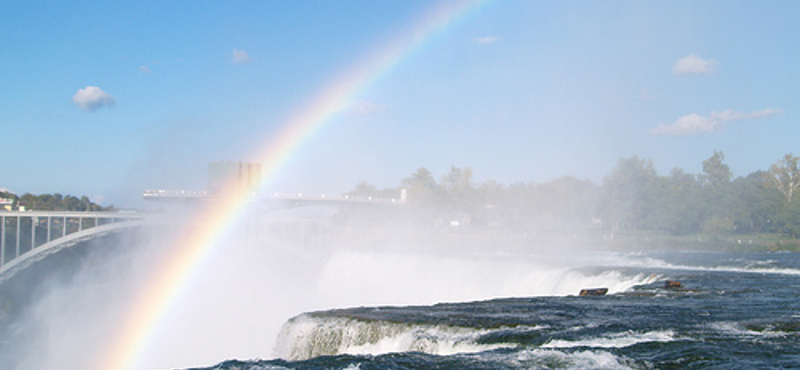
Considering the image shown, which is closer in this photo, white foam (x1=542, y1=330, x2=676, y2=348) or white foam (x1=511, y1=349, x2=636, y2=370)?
white foam (x1=511, y1=349, x2=636, y2=370)

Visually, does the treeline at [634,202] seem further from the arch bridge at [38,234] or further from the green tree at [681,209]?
the arch bridge at [38,234]

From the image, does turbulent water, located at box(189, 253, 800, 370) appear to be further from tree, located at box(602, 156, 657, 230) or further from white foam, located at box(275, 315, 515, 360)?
tree, located at box(602, 156, 657, 230)

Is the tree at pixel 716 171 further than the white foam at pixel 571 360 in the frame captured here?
Yes

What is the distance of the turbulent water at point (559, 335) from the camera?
11.1m

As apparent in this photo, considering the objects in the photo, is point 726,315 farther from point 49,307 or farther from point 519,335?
point 49,307

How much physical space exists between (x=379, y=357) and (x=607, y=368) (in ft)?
12.8

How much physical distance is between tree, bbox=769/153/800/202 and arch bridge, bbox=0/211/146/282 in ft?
219

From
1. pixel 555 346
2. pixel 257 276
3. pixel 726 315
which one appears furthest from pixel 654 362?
pixel 257 276

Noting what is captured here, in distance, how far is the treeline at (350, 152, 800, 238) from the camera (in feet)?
235

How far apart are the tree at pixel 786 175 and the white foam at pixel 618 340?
7334 cm

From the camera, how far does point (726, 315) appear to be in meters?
15.6

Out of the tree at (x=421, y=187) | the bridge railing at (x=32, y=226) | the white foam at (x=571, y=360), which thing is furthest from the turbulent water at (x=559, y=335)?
the tree at (x=421, y=187)

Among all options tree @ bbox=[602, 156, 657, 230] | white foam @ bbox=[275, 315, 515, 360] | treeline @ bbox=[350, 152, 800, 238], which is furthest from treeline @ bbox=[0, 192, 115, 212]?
white foam @ bbox=[275, 315, 515, 360]

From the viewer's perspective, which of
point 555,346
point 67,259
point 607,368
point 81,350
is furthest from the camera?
point 67,259
